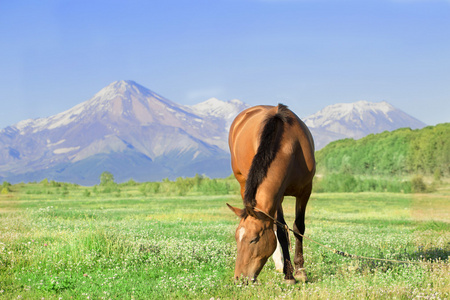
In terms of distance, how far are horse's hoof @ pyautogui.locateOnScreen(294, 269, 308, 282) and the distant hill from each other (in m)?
69.3

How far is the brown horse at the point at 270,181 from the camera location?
22.5ft

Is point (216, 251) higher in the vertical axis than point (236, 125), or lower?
lower

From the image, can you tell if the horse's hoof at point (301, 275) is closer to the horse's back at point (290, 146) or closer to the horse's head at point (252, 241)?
the horse's back at point (290, 146)

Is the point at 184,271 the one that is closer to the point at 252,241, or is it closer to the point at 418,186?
the point at 252,241

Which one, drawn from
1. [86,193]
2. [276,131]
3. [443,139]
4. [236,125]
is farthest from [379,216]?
[443,139]

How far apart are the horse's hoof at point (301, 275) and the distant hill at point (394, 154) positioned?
6935 cm

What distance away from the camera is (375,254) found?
11211mm

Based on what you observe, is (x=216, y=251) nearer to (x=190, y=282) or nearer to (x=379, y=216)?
(x=190, y=282)

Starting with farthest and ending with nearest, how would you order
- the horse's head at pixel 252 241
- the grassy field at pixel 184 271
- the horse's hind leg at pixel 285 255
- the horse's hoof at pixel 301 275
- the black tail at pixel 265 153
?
the horse's hoof at pixel 301 275 < the horse's hind leg at pixel 285 255 < the grassy field at pixel 184 271 < the black tail at pixel 265 153 < the horse's head at pixel 252 241

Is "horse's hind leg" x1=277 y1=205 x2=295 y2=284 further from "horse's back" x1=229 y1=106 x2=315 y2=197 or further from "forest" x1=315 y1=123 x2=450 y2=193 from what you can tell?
"forest" x1=315 y1=123 x2=450 y2=193

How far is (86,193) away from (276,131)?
157 ft

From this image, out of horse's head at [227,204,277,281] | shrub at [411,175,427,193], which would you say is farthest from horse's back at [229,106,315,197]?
shrub at [411,175,427,193]

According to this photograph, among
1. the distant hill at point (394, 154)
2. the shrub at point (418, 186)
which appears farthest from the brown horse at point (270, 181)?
the distant hill at point (394, 154)

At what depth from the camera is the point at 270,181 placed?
7195 millimetres
